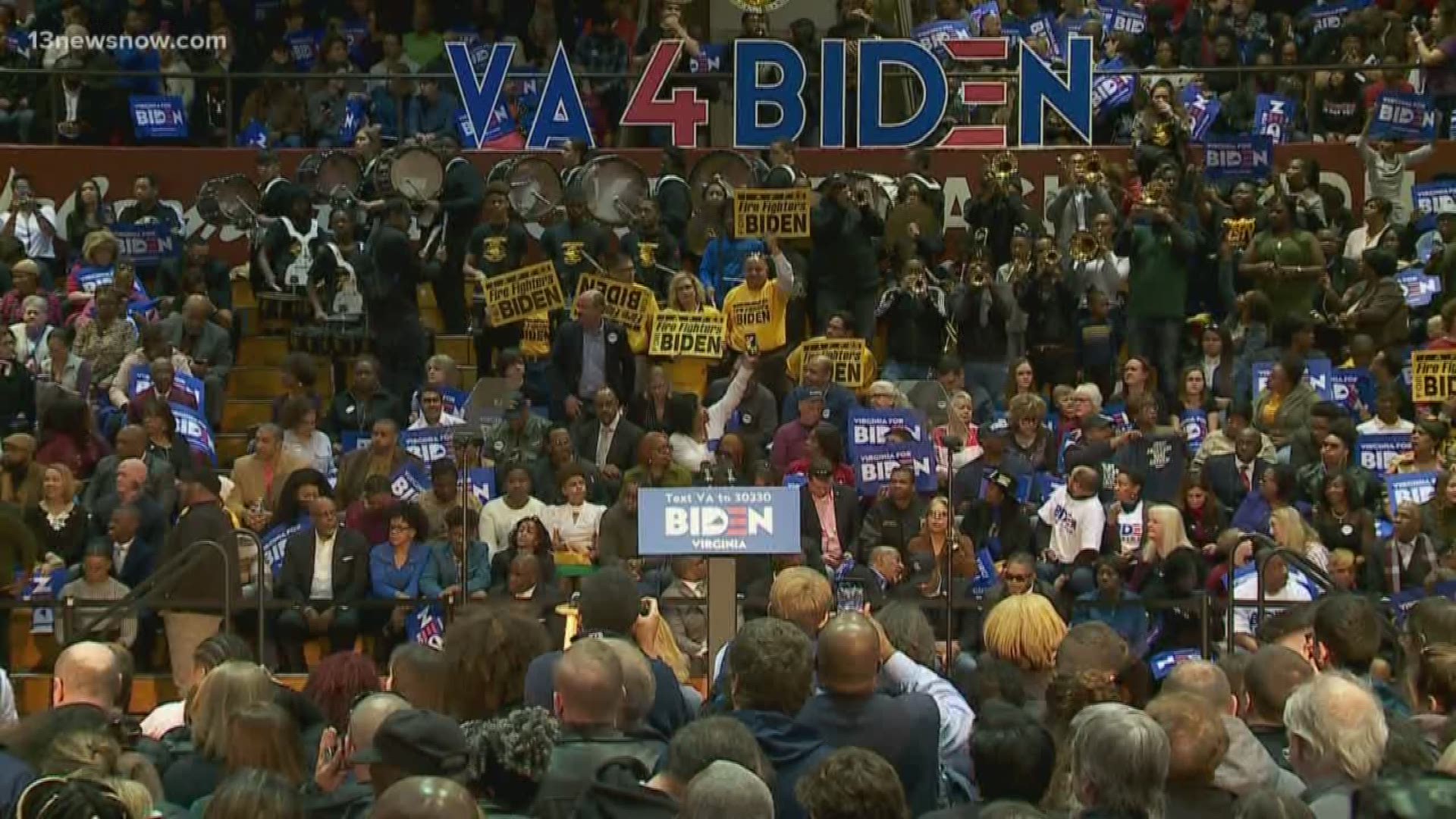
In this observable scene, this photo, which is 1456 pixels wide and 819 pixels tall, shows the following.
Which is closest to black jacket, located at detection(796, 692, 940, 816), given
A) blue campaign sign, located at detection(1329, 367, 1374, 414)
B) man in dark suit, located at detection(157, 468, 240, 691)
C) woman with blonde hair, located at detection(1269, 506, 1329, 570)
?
man in dark suit, located at detection(157, 468, 240, 691)

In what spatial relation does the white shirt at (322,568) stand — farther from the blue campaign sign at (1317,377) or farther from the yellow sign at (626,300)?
the blue campaign sign at (1317,377)

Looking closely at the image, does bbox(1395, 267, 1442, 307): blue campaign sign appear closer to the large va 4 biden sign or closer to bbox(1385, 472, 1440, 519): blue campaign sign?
the large va 4 biden sign

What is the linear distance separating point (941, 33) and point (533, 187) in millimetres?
4708

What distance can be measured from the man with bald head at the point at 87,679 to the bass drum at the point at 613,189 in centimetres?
1433

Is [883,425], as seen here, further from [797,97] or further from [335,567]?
[797,97]

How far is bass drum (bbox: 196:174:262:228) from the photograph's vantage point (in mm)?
24047

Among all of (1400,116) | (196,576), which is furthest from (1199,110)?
(196,576)

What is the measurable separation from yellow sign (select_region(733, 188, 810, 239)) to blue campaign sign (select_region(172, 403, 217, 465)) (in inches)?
171

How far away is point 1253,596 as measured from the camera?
1602 cm

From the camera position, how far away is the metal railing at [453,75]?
83.9 feet

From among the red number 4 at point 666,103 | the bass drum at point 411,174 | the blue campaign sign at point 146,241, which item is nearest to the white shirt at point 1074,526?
Result: the bass drum at point 411,174

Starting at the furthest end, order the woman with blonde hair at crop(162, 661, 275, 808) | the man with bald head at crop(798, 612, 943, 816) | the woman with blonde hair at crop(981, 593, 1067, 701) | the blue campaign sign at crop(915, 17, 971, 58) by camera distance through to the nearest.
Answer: the blue campaign sign at crop(915, 17, 971, 58)
the woman with blonde hair at crop(981, 593, 1067, 701)
the man with bald head at crop(798, 612, 943, 816)
the woman with blonde hair at crop(162, 661, 275, 808)

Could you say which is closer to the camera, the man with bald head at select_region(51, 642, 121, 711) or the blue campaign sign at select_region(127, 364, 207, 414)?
the man with bald head at select_region(51, 642, 121, 711)

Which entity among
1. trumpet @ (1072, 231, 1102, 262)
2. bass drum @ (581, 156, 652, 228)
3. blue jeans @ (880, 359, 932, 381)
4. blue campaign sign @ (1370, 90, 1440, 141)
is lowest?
blue jeans @ (880, 359, 932, 381)
